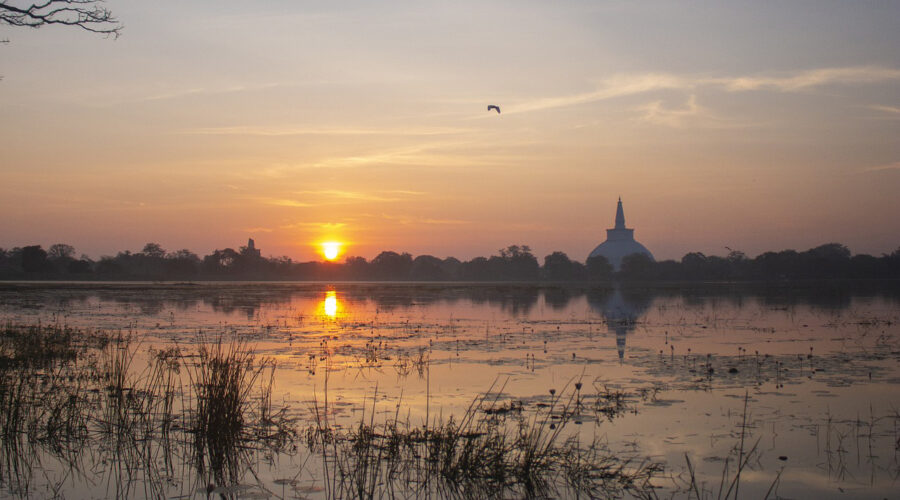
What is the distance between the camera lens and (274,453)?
391 inches

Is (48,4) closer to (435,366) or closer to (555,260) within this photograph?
(435,366)

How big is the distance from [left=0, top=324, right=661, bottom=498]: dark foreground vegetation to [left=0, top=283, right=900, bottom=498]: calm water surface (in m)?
0.22

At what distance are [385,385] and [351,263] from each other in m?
171

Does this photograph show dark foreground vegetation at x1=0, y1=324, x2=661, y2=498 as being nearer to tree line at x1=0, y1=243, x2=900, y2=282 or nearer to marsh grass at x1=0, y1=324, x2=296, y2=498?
marsh grass at x1=0, y1=324, x2=296, y2=498

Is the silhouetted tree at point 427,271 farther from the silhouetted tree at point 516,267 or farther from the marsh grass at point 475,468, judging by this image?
the marsh grass at point 475,468

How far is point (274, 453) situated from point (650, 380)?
895cm

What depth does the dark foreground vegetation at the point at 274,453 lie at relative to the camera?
27.8 ft

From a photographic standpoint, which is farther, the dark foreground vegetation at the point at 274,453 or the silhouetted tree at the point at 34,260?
the silhouetted tree at the point at 34,260

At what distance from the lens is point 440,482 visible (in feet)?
28.5

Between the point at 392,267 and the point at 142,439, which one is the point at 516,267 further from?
the point at 142,439

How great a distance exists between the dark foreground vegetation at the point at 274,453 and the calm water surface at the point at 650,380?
0.22 m

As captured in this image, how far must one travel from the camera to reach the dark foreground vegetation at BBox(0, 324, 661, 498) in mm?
8477

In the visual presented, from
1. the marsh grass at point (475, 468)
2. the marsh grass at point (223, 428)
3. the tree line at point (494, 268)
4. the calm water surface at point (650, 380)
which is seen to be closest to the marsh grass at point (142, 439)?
the marsh grass at point (223, 428)

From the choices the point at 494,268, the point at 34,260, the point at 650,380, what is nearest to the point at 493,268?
the point at 494,268
